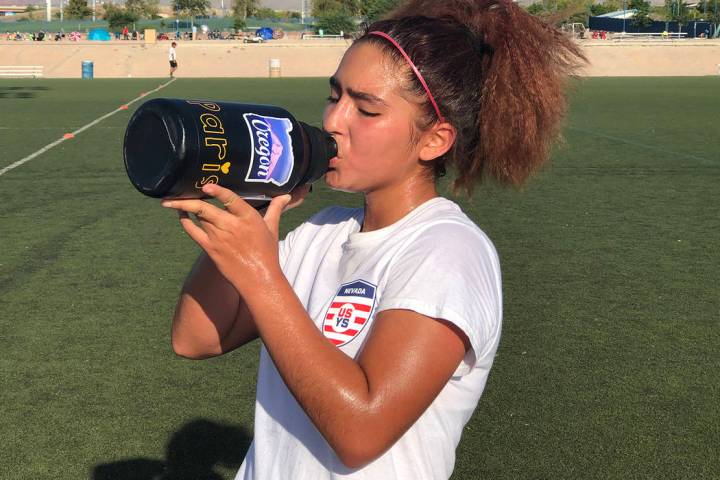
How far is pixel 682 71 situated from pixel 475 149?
56026 mm

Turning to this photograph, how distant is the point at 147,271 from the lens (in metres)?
7.80

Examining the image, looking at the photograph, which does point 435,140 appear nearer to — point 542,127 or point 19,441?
point 542,127

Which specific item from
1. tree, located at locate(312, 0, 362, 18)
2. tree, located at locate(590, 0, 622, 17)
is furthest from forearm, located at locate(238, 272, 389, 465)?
tree, located at locate(590, 0, 622, 17)

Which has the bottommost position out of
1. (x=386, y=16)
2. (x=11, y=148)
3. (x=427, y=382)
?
(x=11, y=148)

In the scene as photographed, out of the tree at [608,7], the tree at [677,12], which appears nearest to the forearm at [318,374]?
the tree at [677,12]

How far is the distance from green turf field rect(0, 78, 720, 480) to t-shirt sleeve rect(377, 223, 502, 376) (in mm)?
718

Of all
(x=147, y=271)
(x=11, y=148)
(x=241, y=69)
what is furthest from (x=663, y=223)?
(x=241, y=69)

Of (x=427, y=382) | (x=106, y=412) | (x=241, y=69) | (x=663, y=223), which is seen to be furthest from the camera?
(x=241, y=69)

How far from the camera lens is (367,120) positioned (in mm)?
1983

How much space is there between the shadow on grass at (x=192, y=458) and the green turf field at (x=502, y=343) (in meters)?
0.01

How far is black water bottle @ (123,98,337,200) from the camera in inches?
65.5

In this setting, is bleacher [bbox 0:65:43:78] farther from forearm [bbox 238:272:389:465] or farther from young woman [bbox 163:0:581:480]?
forearm [bbox 238:272:389:465]

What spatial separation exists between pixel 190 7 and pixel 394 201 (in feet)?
403

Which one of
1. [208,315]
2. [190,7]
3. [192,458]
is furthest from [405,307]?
[190,7]
